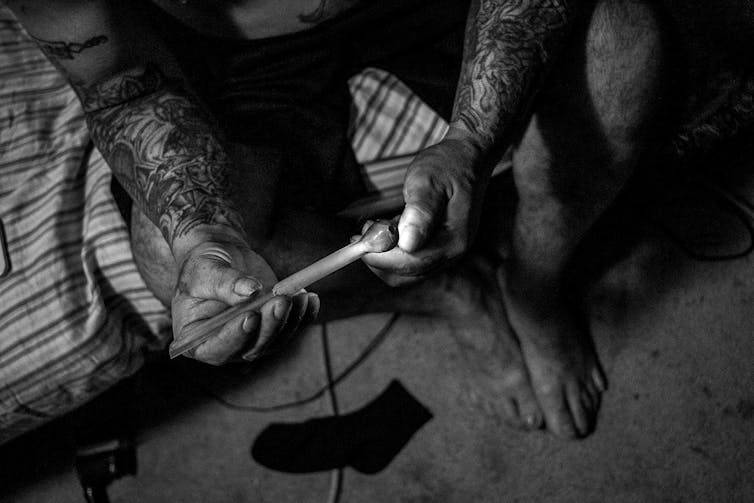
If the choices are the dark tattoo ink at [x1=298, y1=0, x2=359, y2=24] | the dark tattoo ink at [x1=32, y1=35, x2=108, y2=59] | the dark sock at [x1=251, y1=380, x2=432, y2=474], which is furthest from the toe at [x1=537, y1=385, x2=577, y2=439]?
the dark tattoo ink at [x1=32, y1=35, x2=108, y2=59]

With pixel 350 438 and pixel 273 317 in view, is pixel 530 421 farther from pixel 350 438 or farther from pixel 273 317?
pixel 273 317

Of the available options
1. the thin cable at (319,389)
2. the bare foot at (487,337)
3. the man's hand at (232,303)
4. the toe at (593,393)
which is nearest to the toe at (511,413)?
the bare foot at (487,337)

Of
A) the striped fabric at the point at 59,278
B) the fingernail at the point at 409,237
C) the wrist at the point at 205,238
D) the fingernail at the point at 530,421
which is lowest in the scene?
the fingernail at the point at 530,421

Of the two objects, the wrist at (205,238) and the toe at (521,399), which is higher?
the wrist at (205,238)

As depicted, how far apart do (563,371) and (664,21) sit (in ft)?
1.64

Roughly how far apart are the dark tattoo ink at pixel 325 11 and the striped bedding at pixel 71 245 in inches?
4.9

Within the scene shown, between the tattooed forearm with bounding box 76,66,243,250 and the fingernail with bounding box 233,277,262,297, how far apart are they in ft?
0.54

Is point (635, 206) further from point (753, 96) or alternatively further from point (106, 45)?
point (106, 45)

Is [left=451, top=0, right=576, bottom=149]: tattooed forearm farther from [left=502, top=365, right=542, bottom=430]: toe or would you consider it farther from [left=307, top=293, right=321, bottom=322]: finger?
[left=502, top=365, right=542, bottom=430]: toe

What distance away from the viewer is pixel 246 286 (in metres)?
0.46

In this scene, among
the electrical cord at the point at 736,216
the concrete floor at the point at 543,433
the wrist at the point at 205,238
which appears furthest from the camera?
the electrical cord at the point at 736,216

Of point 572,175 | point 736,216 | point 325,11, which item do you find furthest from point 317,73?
point 736,216

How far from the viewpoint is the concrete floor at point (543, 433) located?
2.65ft

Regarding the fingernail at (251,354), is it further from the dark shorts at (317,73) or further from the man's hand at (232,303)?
the dark shorts at (317,73)
